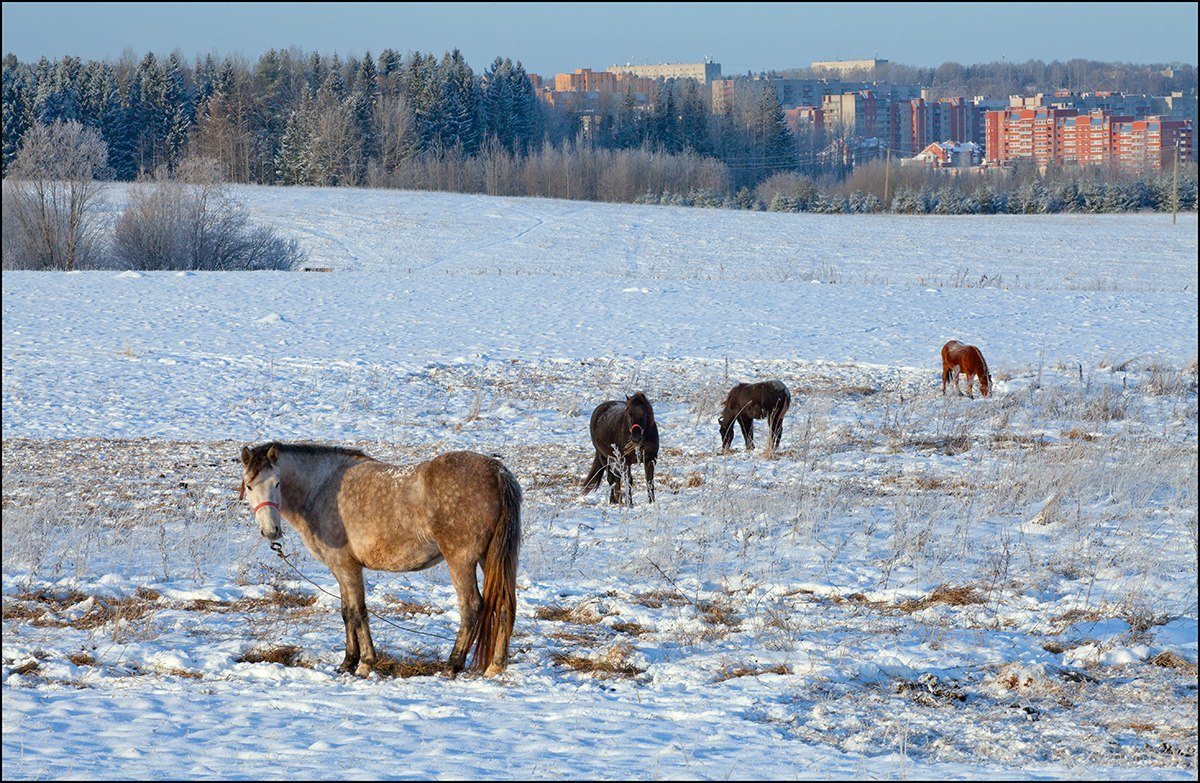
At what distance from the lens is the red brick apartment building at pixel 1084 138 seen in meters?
103

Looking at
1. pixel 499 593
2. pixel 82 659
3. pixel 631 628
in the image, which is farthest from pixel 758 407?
pixel 82 659

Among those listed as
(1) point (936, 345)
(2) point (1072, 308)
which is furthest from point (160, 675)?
(2) point (1072, 308)

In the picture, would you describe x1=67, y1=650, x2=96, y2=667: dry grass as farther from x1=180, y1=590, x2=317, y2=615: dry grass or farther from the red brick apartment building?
the red brick apartment building

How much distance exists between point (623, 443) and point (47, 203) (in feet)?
127

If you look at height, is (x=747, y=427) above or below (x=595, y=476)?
above

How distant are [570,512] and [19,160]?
4003 centimetres

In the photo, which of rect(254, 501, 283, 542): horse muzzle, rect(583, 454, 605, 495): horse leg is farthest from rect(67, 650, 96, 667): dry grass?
rect(583, 454, 605, 495): horse leg

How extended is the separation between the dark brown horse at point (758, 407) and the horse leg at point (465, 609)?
8.56 metres

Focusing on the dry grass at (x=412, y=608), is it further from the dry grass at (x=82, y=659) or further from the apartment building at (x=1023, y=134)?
the apartment building at (x=1023, y=134)

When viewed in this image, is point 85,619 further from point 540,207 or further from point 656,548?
point 540,207

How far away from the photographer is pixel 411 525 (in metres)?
6.76

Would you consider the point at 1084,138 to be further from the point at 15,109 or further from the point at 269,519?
the point at 269,519

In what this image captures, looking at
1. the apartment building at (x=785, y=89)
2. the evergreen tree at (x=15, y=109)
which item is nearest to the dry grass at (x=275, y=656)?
the evergreen tree at (x=15, y=109)

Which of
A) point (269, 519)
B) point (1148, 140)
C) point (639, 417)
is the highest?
point (1148, 140)
